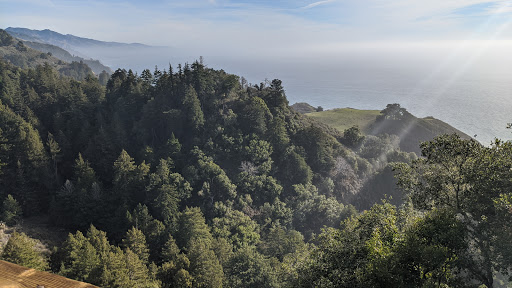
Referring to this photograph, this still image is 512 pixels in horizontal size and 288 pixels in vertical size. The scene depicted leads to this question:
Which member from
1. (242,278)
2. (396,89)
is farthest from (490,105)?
(242,278)

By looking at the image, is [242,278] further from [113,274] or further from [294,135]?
[294,135]

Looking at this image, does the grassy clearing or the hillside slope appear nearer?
the hillside slope

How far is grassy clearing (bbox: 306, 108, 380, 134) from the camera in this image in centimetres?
8544

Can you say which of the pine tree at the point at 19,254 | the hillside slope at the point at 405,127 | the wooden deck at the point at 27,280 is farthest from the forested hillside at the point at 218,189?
the hillside slope at the point at 405,127

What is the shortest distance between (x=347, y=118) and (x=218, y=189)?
200ft

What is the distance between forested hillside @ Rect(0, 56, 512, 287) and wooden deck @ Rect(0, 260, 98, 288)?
9.04m

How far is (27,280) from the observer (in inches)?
125

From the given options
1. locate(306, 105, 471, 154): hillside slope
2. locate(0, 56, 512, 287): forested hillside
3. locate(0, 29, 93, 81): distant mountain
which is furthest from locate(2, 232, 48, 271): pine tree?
locate(0, 29, 93, 81): distant mountain

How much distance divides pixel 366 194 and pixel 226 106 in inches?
1310

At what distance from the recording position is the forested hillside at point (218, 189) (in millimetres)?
11766

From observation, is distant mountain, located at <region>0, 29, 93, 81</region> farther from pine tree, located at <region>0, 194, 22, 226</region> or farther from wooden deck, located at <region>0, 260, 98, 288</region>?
wooden deck, located at <region>0, 260, 98, 288</region>

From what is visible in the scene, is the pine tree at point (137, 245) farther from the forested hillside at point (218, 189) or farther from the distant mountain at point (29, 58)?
the distant mountain at point (29, 58)

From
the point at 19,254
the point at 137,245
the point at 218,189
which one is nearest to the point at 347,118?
the point at 218,189

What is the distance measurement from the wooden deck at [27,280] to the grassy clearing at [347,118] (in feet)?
275
